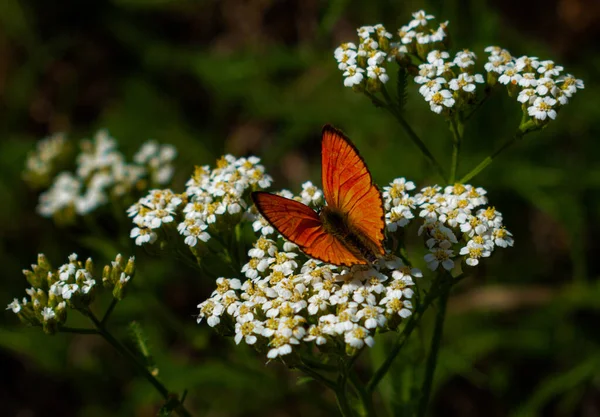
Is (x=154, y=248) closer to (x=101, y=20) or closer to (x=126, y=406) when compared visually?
(x=126, y=406)

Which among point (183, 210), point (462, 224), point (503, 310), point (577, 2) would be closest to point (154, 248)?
point (183, 210)

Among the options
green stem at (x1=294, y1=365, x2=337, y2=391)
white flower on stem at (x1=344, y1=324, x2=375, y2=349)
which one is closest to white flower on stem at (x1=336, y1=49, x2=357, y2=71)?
white flower on stem at (x1=344, y1=324, x2=375, y2=349)

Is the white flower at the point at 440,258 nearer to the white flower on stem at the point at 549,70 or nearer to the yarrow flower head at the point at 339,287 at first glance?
the yarrow flower head at the point at 339,287

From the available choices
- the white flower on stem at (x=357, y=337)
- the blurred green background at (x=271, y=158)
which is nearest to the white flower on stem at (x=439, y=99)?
the white flower on stem at (x=357, y=337)

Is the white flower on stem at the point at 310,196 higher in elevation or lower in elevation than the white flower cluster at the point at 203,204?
lower

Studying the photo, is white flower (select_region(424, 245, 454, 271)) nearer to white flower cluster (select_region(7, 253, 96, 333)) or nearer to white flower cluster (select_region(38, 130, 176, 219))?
white flower cluster (select_region(7, 253, 96, 333))

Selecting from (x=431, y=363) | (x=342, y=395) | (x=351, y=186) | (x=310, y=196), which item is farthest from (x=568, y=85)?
(x=342, y=395)
